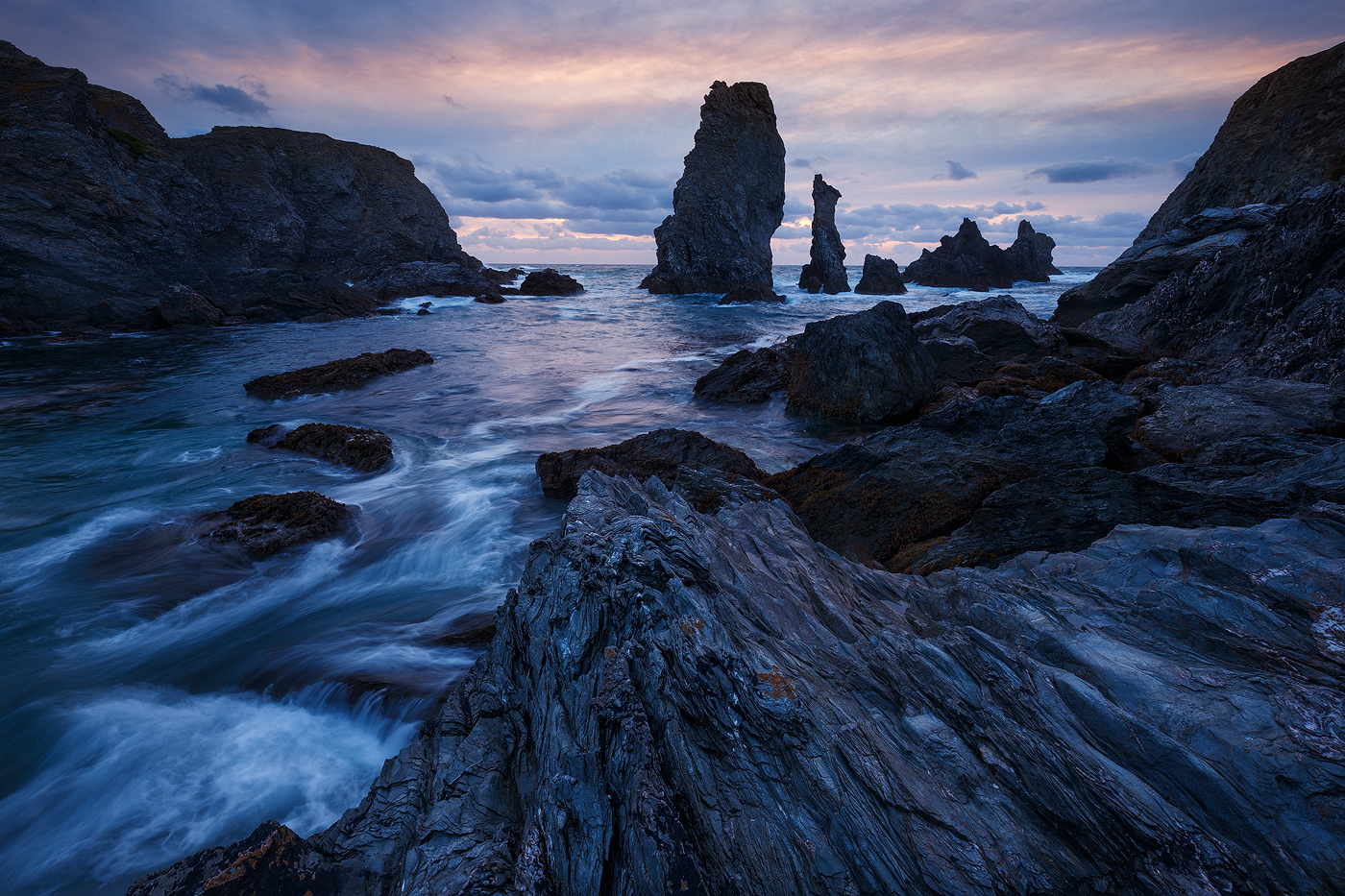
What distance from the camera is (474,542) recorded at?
9570mm

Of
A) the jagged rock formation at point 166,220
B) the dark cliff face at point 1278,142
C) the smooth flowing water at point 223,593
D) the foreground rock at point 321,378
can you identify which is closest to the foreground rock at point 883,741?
the smooth flowing water at point 223,593

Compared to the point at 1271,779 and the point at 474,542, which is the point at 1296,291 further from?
the point at 474,542

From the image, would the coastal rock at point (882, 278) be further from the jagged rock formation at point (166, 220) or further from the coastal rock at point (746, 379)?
the coastal rock at point (746, 379)

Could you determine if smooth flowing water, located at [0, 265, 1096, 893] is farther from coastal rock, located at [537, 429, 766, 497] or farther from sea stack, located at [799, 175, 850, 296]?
sea stack, located at [799, 175, 850, 296]

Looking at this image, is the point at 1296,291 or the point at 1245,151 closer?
the point at 1296,291

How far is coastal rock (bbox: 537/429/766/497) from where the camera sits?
994cm

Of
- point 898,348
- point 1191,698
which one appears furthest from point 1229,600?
point 898,348

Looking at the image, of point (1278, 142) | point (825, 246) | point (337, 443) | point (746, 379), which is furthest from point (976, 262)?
point (337, 443)

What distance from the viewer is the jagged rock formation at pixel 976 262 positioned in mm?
74062

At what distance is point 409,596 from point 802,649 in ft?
21.6

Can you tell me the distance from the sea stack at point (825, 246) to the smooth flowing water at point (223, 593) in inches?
2274

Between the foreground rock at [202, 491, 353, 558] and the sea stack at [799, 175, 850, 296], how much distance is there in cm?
6864

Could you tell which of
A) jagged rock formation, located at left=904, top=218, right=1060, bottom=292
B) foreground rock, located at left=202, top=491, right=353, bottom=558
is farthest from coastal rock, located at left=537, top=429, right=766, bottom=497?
jagged rock formation, located at left=904, top=218, right=1060, bottom=292

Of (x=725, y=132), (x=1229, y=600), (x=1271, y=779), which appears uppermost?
(x=725, y=132)
